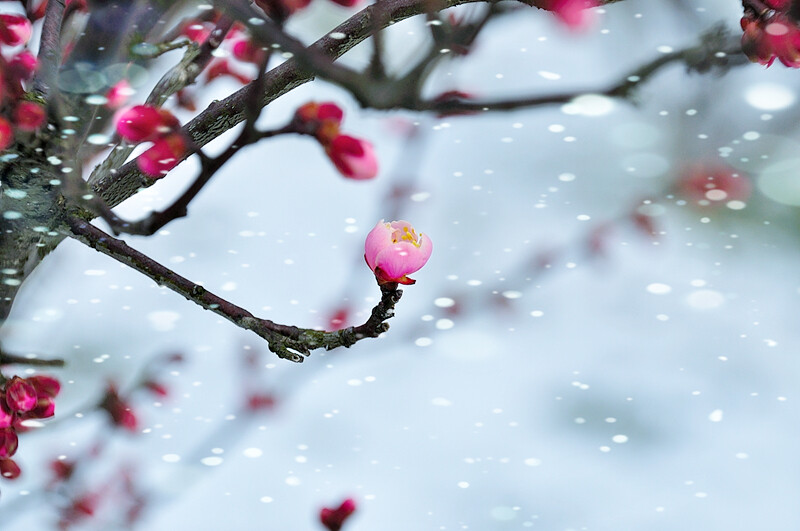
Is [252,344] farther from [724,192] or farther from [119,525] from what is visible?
[724,192]

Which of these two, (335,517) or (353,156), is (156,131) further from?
(335,517)

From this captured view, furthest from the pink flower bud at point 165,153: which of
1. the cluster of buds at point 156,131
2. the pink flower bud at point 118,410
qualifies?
the pink flower bud at point 118,410

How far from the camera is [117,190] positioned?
28cm

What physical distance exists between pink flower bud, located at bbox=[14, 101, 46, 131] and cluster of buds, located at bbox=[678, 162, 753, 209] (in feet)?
1.17

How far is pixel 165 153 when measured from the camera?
0.25 meters

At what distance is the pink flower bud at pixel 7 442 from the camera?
10.9 inches

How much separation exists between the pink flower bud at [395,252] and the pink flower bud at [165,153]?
9cm

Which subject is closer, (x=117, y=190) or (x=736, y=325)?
(x=117, y=190)

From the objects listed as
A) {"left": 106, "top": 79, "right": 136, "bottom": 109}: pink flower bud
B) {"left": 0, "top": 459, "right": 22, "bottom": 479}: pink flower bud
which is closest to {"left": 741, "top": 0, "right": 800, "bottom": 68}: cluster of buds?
{"left": 106, "top": 79, "right": 136, "bottom": 109}: pink flower bud

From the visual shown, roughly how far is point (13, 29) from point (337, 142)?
148 mm

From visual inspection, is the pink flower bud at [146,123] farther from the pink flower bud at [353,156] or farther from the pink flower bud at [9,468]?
the pink flower bud at [9,468]

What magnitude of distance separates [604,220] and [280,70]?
0.84ft

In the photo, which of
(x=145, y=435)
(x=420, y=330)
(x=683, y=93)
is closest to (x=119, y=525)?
(x=145, y=435)

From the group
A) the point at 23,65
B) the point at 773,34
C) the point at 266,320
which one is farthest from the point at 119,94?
the point at 773,34
